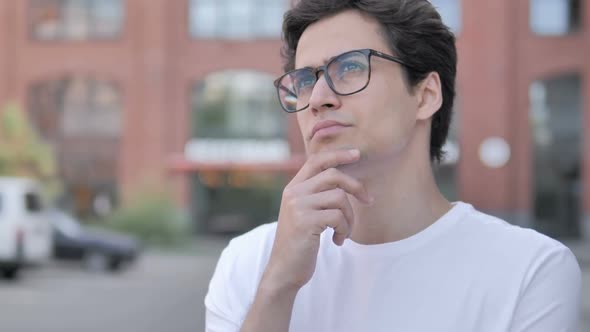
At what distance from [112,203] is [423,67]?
3082 cm

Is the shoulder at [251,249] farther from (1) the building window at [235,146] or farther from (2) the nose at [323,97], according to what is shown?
(1) the building window at [235,146]

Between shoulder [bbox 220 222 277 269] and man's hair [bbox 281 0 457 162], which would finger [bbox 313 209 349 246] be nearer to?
shoulder [bbox 220 222 277 269]

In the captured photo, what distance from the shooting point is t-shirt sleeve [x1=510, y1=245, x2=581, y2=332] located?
1700 mm

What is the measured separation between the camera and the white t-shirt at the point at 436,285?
172 cm

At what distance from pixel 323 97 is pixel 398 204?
0.34m

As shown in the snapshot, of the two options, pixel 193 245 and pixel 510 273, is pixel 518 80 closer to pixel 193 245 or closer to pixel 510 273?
pixel 193 245

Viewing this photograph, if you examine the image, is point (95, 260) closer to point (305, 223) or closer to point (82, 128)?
point (82, 128)

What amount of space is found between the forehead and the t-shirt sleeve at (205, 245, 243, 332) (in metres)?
0.54

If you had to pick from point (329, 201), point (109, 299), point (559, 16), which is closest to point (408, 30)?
point (329, 201)

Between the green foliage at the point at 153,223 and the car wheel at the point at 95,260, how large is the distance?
8.97 metres

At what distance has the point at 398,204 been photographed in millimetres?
1933

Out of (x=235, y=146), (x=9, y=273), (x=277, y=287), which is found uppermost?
(x=277, y=287)

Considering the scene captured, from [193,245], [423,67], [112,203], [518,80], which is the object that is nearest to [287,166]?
[193,245]

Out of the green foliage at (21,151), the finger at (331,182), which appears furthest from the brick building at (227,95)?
the finger at (331,182)
